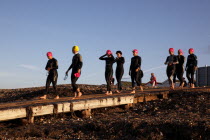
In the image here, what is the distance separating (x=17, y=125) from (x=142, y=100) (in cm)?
688

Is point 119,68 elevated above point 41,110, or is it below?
above

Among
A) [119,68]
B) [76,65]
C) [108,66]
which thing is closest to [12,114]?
[76,65]

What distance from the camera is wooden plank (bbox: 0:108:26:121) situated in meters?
9.07

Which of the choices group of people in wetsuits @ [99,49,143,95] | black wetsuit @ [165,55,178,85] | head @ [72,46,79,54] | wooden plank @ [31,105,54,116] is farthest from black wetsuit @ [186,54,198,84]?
wooden plank @ [31,105,54,116]

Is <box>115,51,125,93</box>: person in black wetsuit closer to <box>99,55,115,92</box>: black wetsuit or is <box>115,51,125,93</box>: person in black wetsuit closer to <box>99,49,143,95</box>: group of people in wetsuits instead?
<box>99,49,143,95</box>: group of people in wetsuits

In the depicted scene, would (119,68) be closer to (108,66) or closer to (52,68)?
(108,66)

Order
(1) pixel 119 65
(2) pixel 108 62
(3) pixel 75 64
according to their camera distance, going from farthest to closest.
A: 1. (1) pixel 119 65
2. (2) pixel 108 62
3. (3) pixel 75 64

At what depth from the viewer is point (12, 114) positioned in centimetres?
932

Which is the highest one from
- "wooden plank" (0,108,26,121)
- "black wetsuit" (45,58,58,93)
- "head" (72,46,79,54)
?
"head" (72,46,79,54)

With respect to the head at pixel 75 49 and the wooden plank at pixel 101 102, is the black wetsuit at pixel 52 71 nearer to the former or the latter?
the head at pixel 75 49

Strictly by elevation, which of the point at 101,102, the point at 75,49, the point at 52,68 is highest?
the point at 75,49

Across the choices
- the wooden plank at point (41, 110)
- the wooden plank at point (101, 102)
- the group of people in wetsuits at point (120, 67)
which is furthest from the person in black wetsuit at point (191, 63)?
the wooden plank at point (41, 110)

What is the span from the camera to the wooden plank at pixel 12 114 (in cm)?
907

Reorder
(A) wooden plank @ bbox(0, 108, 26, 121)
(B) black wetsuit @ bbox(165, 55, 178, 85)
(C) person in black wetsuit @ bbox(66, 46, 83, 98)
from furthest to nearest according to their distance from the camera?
(B) black wetsuit @ bbox(165, 55, 178, 85) → (C) person in black wetsuit @ bbox(66, 46, 83, 98) → (A) wooden plank @ bbox(0, 108, 26, 121)
